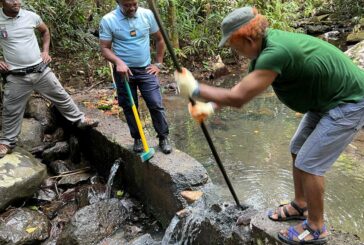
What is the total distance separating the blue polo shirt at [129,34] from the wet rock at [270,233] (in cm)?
206

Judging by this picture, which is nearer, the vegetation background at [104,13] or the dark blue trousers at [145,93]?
the dark blue trousers at [145,93]

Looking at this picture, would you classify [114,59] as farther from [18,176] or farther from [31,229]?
[31,229]

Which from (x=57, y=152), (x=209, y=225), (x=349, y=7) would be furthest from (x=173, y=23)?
(x=349, y=7)

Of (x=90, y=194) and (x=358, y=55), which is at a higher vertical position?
(x=358, y=55)

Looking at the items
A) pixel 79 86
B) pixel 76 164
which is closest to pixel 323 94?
pixel 76 164

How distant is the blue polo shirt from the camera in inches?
161

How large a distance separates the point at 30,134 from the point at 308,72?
4148mm

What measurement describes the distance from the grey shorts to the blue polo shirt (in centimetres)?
214

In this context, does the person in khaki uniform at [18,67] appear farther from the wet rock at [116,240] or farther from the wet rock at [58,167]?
the wet rock at [116,240]

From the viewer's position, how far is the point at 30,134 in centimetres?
546

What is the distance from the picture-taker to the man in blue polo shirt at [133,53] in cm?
408

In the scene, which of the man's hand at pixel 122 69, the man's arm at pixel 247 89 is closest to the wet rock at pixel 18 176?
the man's hand at pixel 122 69

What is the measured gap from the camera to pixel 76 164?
566cm

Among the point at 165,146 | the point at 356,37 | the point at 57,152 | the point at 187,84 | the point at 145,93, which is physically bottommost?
the point at 356,37
